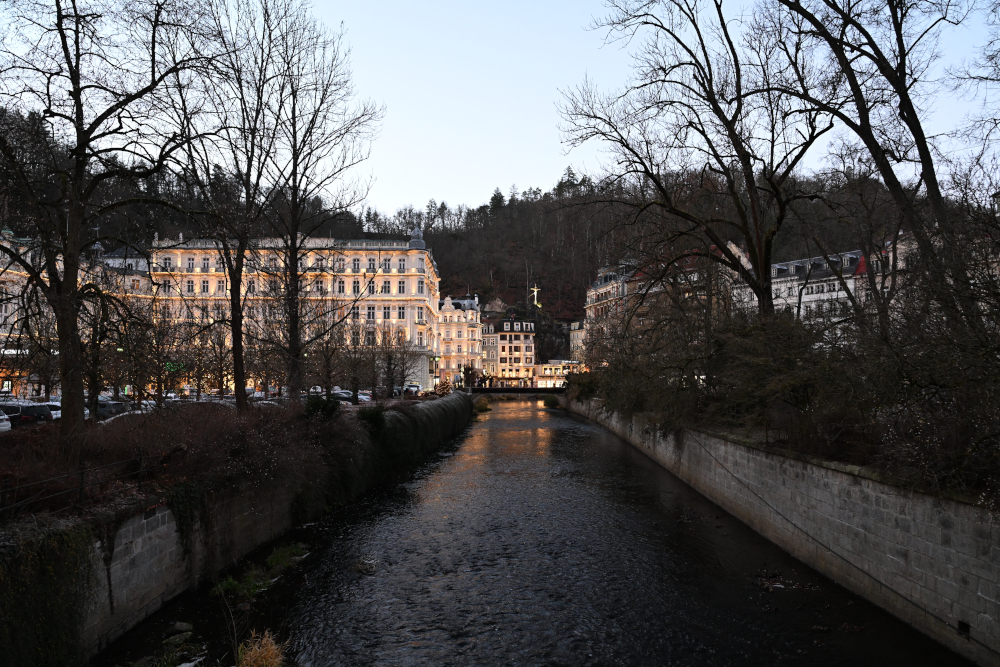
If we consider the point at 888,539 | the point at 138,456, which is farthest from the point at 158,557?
the point at 888,539

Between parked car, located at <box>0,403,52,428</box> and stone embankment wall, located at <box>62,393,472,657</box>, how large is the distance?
1740 cm

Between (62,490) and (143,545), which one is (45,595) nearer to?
(62,490)

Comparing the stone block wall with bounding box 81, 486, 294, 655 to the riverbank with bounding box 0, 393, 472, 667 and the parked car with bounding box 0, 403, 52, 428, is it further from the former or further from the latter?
the parked car with bounding box 0, 403, 52, 428

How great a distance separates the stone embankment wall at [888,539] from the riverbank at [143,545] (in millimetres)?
11427

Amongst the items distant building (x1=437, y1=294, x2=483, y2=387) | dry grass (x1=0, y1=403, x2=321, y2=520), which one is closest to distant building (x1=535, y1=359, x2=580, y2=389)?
distant building (x1=437, y1=294, x2=483, y2=387)

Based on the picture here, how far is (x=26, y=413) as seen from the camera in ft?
92.1

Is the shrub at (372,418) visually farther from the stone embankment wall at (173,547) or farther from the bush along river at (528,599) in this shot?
the stone embankment wall at (173,547)

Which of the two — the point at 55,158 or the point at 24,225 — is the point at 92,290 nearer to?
the point at 24,225

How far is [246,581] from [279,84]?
1544cm

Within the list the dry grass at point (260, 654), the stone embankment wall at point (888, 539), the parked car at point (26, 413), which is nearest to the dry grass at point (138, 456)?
the dry grass at point (260, 654)

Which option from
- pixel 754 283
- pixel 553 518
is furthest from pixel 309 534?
pixel 754 283

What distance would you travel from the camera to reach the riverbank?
7375 millimetres

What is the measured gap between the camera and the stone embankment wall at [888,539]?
27.0ft

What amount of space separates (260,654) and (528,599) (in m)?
4.78
